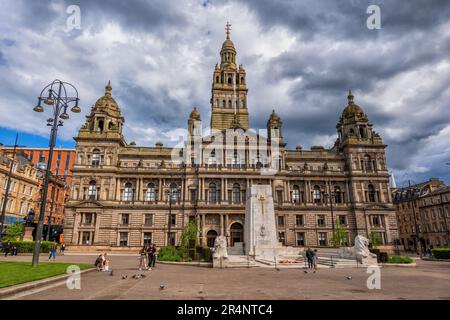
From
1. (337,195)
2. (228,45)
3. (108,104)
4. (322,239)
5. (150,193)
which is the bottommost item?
(322,239)

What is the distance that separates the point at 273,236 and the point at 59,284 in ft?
67.2

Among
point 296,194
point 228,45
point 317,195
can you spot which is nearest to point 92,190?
point 296,194

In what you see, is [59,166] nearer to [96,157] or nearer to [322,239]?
[96,157]

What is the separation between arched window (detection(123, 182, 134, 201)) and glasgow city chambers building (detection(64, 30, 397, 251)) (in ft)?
0.58

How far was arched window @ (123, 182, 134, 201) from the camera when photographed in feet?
176

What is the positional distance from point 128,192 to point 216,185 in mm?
16551

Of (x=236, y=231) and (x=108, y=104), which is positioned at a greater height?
(x=108, y=104)

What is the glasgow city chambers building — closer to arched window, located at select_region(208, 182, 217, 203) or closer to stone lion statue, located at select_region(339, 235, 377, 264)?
arched window, located at select_region(208, 182, 217, 203)

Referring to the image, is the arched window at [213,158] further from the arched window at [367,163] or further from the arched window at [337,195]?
the arched window at [367,163]

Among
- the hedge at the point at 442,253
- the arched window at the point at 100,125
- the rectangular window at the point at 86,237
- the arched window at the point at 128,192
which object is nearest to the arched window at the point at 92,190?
the arched window at the point at 128,192

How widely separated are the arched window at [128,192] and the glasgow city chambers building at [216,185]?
177mm

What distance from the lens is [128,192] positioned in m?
54.1

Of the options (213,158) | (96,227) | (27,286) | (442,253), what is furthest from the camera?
(213,158)
